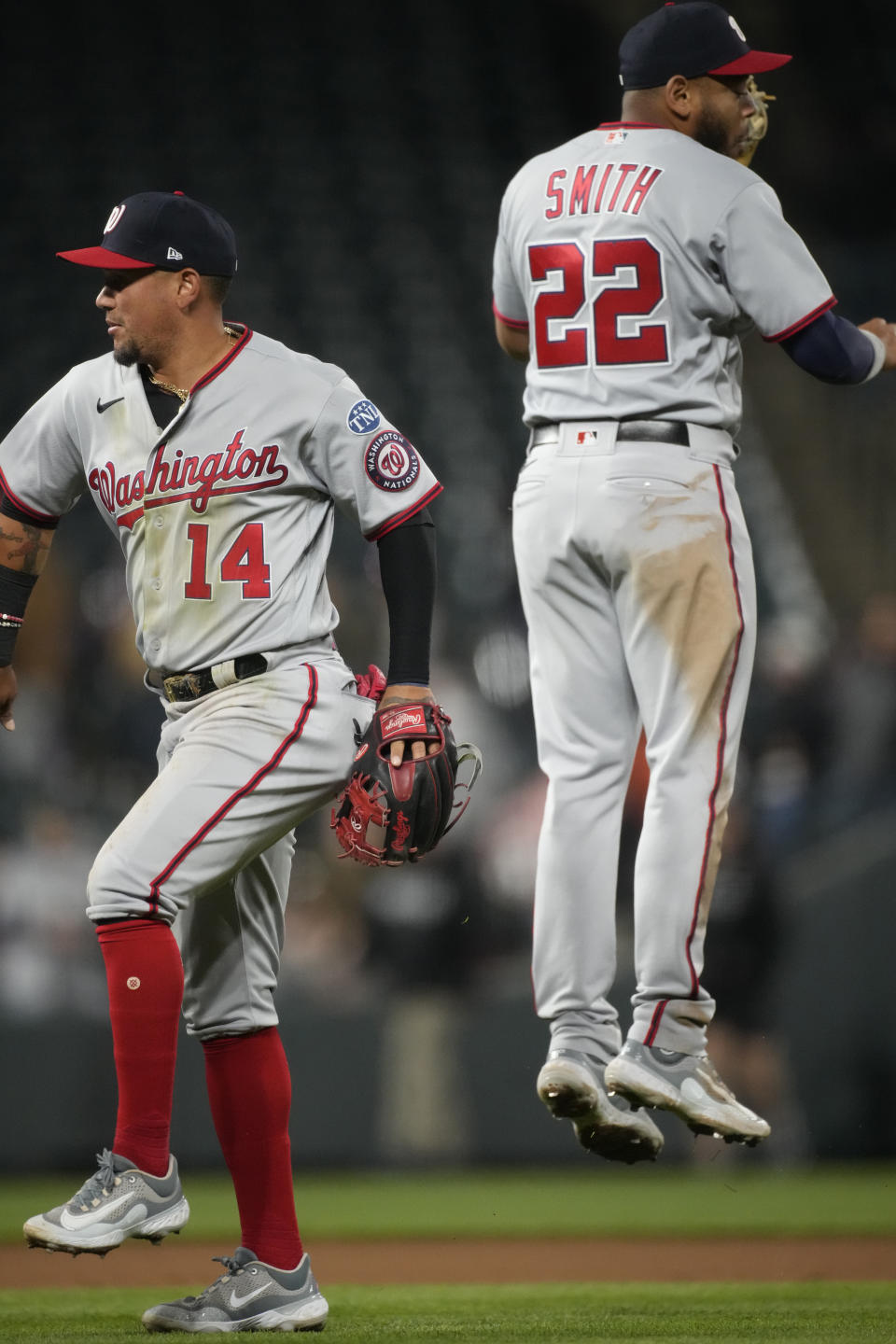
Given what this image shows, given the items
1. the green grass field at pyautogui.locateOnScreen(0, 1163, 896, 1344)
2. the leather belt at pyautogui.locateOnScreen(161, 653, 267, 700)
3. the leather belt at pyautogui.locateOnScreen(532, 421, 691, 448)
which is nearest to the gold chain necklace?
the leather belt at pyautogui.locateOnScreen(161, 653, 267, 700)

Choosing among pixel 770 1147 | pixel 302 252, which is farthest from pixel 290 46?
pixel 770 1147

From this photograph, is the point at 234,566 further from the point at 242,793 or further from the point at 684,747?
the point at 684,747

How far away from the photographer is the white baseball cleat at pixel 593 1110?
3.15m

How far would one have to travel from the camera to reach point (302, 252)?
12.0 meters

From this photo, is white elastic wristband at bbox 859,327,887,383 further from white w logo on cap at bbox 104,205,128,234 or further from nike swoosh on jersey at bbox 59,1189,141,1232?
nike swoosh on jersey at bbox 59,1189,141,1232

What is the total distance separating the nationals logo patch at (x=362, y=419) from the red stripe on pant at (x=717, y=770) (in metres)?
0.63

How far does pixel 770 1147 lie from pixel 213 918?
440 cm

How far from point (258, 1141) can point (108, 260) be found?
5.44 feet

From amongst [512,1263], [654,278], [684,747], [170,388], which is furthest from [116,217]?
[512,1263]

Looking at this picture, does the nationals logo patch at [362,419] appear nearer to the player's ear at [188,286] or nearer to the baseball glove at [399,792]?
the player's ear at [188,286]

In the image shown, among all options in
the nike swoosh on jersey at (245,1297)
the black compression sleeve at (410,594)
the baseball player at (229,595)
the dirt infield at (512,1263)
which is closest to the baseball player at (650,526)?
the black compression sleeve at (410,594)

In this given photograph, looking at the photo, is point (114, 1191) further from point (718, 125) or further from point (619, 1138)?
point (718, 125)

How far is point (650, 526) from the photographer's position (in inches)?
129

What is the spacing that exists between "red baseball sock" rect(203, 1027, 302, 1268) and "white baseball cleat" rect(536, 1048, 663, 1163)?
0.58 metres
